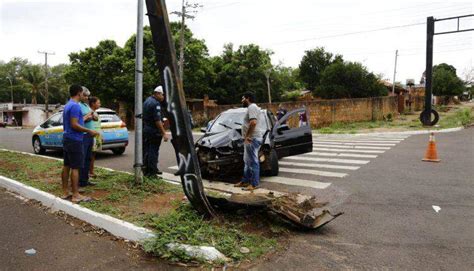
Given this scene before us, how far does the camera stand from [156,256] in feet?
12.8

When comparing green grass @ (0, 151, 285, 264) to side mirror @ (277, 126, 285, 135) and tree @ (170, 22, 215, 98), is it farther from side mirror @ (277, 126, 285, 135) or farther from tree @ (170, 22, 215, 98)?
tree @ (170, 22, 215, 98)

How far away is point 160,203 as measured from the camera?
5520mm

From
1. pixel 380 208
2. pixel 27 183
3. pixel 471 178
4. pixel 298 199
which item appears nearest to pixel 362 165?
pixel 471 178

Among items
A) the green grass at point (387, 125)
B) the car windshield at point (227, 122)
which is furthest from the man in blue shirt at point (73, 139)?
the green grass at point (387, 125)

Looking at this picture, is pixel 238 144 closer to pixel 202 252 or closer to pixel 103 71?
pixel 202 252

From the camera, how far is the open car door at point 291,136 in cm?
855

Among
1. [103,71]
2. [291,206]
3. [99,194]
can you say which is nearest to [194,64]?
[103,71]

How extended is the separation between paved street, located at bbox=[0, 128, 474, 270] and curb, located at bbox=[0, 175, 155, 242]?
27.6 inches

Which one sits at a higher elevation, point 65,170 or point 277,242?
point 65,170

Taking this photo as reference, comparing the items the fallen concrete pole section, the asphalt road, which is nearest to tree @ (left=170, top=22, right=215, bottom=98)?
the asphalt road

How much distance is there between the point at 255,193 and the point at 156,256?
173cm

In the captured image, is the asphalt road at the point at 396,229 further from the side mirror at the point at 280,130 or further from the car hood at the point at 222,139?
the car hood at the point at 222,139

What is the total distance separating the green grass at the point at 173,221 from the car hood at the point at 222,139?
1.36 metres

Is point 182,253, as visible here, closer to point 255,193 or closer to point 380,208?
point 255,193
